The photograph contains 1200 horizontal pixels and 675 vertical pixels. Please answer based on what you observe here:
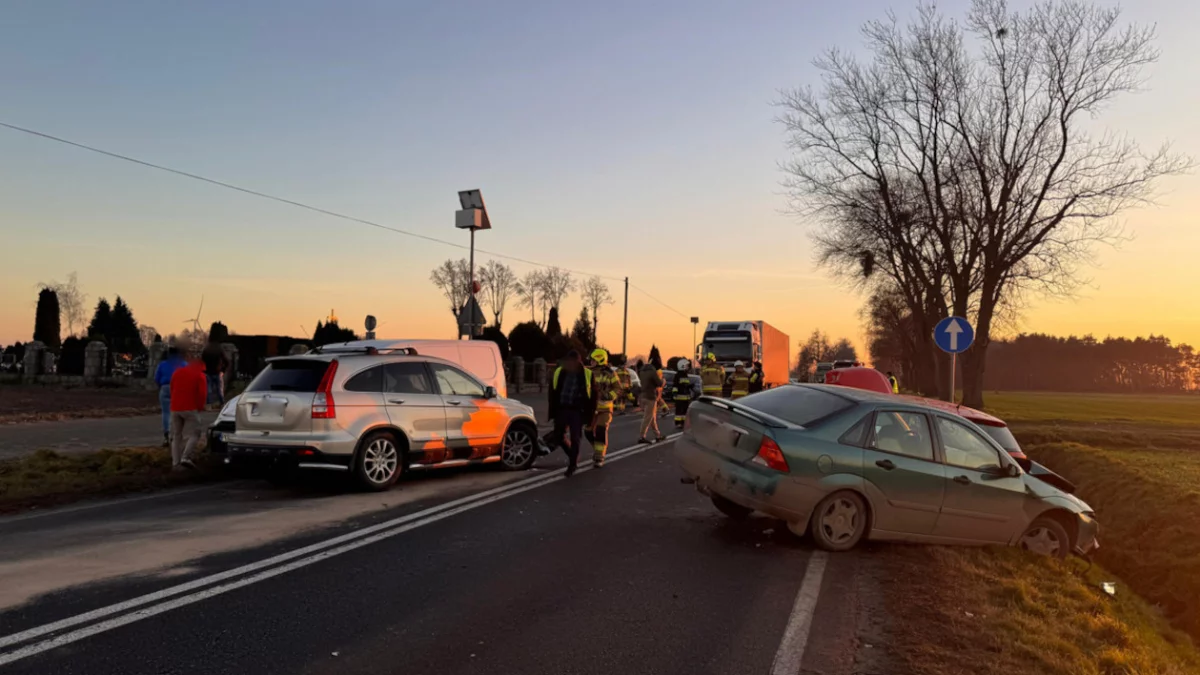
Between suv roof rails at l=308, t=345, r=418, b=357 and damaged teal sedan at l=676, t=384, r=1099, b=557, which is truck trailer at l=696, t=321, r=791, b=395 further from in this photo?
damaged teal sedan at l=676, t=384, r=1099, b=557

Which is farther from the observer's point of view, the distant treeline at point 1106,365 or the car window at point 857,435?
the distant treeline at point 1106,365

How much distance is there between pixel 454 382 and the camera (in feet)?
34.8

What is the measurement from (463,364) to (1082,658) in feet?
30.0

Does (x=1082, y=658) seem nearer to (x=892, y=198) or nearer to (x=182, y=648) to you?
(x=182, y=648)

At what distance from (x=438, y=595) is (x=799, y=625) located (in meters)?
2.39

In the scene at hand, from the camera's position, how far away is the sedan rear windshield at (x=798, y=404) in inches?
285

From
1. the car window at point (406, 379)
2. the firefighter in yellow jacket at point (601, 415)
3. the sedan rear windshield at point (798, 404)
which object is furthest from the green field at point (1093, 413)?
the car window at point (406, 379)

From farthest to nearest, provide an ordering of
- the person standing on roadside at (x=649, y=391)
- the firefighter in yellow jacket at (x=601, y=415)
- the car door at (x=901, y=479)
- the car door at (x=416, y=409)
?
the person standing on roadside at (x=649, y=391)
the firefighter in yellow jacket at (x=601, y=415)
the car door at (x=416, y=409)
the car door at (x=901, y=479)

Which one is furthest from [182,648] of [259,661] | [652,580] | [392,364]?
[392,364]

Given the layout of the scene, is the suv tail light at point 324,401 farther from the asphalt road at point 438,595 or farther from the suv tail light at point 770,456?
the suv tail light at point 770,456

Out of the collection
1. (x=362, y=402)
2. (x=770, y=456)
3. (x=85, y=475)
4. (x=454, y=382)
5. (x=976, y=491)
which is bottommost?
(x=85, y=475)

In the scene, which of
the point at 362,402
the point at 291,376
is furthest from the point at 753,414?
the point at 291,376

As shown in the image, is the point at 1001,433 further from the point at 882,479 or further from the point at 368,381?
the point at 368,381

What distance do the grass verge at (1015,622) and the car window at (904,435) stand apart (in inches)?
35.8
